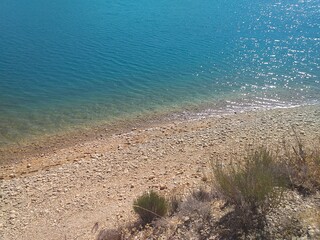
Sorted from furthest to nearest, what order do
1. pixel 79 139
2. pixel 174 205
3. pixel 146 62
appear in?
pixel 146 62, pixel 79 139, pixel 174 205

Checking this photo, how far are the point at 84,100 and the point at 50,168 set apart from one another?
25.2 feet

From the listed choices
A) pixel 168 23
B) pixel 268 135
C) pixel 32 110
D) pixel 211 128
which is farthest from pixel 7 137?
pixel 168 23

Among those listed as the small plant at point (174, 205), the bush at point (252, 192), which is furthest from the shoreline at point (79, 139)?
the bush at point (252, 192)

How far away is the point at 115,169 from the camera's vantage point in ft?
40.4

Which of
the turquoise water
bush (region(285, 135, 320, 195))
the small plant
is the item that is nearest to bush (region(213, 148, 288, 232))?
bush (region(285, 135, 320, 195))

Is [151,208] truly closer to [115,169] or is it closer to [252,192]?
[252,192]

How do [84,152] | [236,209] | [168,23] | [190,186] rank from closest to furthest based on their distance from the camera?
1. [236,209]
2. [190,186]
3. [84,152]
4. [168,23]

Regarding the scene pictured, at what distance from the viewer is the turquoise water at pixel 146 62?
19.6 m

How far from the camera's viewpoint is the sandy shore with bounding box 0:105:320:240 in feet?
Answer: 32.2

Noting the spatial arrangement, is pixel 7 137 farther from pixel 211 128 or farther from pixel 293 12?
pixel 293 12

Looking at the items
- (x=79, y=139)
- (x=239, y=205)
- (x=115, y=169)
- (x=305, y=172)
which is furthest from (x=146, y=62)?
(x=239, y=205)

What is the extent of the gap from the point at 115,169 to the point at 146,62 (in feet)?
51.2

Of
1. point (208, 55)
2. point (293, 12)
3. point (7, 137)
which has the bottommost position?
point (7, 137)

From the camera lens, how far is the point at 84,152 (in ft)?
48.5
